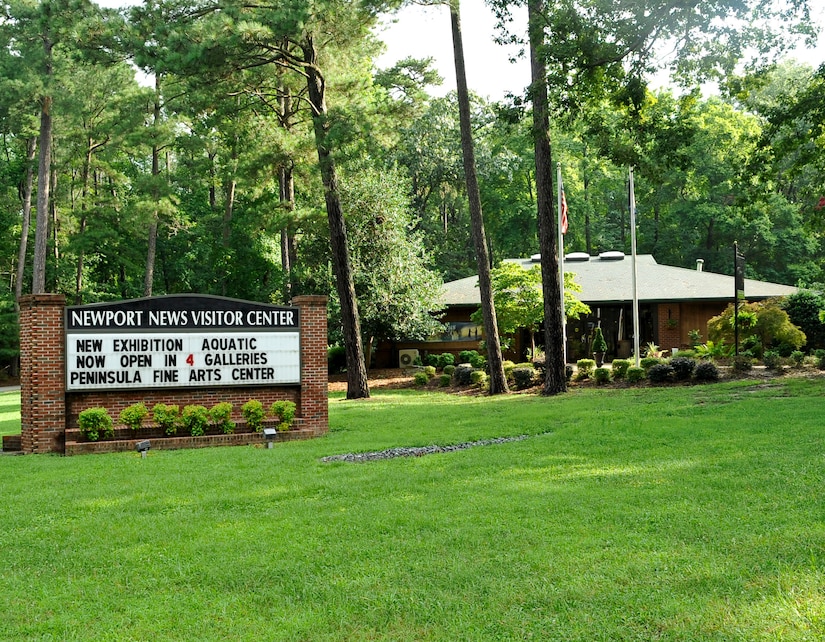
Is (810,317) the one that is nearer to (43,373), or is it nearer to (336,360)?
(336,360)

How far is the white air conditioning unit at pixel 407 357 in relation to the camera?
1287 inches

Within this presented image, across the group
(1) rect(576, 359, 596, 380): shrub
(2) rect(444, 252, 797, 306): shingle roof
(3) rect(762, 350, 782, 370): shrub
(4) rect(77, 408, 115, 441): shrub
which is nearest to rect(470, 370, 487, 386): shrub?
(1) rect(576, 359, 596, 380): shrub

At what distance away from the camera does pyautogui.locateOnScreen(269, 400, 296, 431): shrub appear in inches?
548

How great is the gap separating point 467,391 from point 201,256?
21387 millimetres

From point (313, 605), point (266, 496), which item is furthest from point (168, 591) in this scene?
point (266, 496)

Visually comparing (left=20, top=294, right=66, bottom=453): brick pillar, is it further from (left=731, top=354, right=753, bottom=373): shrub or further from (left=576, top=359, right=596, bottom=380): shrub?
(left=731, top=354, right=753, bottom=373): shrub

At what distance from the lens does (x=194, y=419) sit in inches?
532

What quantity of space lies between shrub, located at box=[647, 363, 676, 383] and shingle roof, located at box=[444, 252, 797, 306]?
39.4 feet

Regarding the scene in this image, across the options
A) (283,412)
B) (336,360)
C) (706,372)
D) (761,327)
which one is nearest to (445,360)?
(336,360)

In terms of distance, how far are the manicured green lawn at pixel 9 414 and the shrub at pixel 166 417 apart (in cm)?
431

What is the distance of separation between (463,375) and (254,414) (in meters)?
12.2

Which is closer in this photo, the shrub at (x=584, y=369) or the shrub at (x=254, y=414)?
the shrub at (x=254, y=414)

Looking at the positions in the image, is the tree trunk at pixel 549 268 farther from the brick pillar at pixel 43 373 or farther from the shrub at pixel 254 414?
the brick pillar at pixel 43 373

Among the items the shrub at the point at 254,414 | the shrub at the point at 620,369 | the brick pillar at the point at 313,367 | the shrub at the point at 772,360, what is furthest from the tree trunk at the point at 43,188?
the shrub at the point at 772,360
